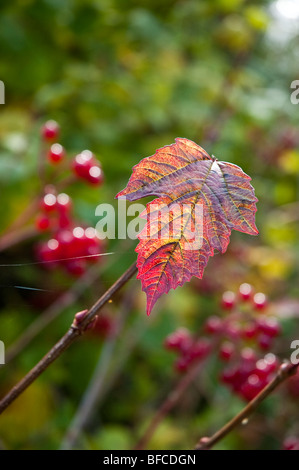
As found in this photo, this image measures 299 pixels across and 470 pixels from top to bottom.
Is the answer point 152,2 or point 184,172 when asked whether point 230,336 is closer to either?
point 184,172

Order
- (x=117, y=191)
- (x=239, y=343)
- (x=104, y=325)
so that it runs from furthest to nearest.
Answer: (x=117, y=191) < (x=104, y=325) < (x=239, y=343)

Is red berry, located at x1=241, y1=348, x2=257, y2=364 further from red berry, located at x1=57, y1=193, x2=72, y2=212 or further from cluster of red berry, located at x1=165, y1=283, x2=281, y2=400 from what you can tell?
red berry, located at x1=57, y1=193, x2=72, y2=212

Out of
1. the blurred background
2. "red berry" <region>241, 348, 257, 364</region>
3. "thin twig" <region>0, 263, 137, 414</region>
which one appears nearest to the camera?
"thin twig" <region>0, 263, 137, 414</region>

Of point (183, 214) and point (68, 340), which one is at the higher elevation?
point (183, 214)

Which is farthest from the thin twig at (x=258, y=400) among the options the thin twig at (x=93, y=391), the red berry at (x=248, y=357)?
the thin twig at (x=93, y=391)

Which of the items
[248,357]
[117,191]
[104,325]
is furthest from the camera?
[117,191]

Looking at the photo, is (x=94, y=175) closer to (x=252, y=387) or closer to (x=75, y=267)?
(x=75, y=267)

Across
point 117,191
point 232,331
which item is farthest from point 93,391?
point 117,191

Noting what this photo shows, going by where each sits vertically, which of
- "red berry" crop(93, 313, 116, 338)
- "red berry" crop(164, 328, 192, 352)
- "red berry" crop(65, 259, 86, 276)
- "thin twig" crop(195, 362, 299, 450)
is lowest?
"thin twig" crop(195, 362, 299, 450)

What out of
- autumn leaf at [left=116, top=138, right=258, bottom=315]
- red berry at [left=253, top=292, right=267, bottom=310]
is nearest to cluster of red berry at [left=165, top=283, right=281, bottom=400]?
red berry at [left=253, top=292, right=267, bottom=310]

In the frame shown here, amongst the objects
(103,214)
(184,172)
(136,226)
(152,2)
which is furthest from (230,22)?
(184,172)
